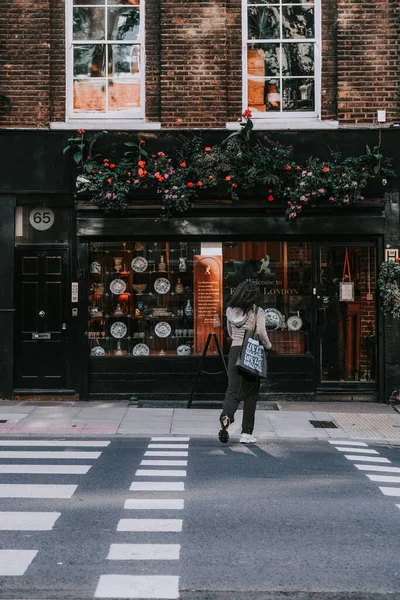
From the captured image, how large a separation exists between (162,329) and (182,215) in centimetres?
197

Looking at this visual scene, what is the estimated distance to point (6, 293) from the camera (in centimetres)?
1219

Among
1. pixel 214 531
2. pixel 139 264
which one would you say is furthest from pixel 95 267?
pixel 214 531

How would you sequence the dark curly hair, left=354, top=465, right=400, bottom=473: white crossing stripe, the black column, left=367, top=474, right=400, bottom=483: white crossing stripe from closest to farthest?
left=367, top=474, right=400, bottom=483: white crossing stripe
left=354, top=465, right=400, bottom=473: white crossing stripe
the dark curly hair
the black column

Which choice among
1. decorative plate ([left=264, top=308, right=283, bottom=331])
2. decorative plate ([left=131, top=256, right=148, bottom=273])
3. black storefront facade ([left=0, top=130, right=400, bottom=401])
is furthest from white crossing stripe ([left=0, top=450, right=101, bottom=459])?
decorative plate ([left=264, top=308, right=283, bottom=331])

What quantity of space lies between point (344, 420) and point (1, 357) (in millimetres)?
5677

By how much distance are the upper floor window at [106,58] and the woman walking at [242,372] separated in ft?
16.7

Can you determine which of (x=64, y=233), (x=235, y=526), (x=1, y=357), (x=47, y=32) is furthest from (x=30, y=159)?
(x=235, y=526)

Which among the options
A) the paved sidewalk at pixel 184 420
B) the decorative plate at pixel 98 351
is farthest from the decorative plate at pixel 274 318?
the decorative plate at pixel 98 351

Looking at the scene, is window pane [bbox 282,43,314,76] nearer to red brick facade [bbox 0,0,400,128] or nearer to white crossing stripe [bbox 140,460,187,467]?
red brick facade [bbox 0,0,400,128]

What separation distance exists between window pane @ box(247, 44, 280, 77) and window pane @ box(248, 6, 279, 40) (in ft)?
0.55

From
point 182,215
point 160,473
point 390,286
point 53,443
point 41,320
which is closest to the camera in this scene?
point 160,473

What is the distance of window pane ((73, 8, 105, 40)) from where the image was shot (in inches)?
495

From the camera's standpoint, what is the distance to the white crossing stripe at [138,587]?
172 inches

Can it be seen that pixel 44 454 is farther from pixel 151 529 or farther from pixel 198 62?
pixel 198 62
